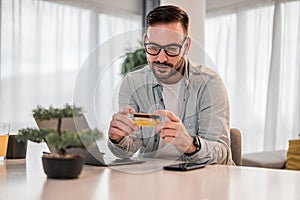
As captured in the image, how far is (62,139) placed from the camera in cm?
97

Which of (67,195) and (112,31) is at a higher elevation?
(112,31)

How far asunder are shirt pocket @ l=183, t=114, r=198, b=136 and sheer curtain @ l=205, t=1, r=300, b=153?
3.26m

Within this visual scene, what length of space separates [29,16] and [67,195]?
3993 millimetres

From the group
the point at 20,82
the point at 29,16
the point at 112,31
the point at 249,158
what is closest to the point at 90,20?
the point at 112,31

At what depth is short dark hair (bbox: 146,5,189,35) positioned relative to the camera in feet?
4.68

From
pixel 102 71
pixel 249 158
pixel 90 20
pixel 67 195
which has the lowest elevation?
pixel 249 158

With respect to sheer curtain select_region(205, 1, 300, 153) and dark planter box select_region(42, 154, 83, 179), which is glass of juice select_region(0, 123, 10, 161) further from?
sheer curtain select_region(205, 1, 300, 153)

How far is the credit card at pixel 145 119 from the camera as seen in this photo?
1141mm

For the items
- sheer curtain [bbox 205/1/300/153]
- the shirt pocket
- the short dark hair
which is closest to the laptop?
the shirt pocket

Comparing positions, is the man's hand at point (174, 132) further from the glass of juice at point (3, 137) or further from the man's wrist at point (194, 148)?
the glass of juice at point (3, 137)

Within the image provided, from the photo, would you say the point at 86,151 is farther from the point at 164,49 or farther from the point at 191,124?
the point at 191,124

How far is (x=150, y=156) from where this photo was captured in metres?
1.44

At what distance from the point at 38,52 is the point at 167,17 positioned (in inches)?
135

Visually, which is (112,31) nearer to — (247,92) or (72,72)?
(72,72)
